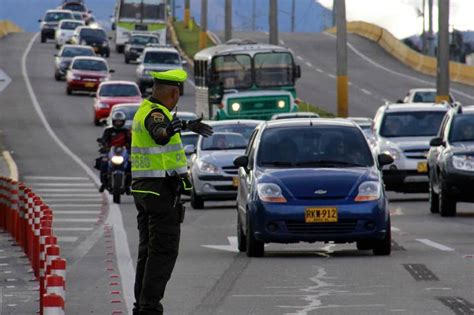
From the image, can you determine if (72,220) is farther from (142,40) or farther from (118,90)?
(142,40)

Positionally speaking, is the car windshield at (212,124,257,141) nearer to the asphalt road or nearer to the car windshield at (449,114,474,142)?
the asphalt road

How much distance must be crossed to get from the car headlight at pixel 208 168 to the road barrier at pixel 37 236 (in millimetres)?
5253

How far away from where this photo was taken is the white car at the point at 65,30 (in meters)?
98.4

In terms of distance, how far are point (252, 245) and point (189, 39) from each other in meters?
88.2

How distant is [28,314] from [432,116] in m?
19.5

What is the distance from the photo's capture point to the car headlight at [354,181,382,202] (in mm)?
18859

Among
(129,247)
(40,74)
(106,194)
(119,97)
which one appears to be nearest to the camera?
(129,247)

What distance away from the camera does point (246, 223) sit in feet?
63.2

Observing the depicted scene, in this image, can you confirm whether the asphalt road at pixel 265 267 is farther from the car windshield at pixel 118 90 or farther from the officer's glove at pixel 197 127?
the car windshield at pixel 118 90

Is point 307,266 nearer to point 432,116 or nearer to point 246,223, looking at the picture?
point 246,223

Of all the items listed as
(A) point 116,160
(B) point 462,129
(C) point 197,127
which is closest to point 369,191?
(C) point 197,127

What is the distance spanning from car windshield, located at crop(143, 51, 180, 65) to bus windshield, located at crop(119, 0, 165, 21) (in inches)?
566

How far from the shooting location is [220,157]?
101ft

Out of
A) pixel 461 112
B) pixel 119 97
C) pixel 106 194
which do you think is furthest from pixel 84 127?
pixel 461 112
